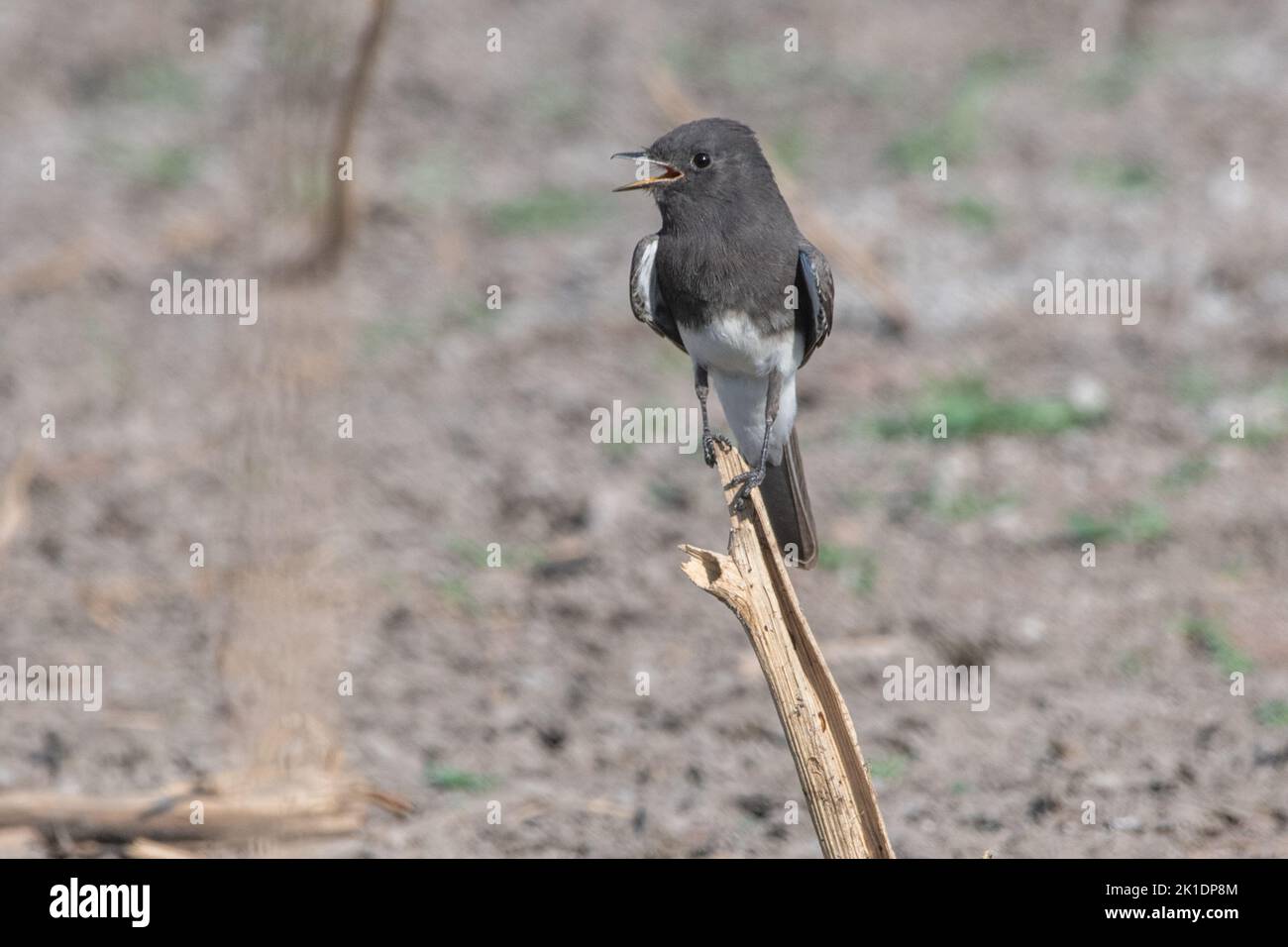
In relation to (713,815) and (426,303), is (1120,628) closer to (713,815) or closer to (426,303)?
(713,815)

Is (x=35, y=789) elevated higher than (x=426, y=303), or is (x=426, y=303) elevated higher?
(x=426, y=303)

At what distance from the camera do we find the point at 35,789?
551 centimetres

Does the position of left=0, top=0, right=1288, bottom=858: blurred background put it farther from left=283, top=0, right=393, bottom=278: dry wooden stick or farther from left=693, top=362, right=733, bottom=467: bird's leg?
left=693, top=362, right=733, bottom=467: bird's leg

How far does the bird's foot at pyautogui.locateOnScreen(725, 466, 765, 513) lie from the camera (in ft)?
13.6

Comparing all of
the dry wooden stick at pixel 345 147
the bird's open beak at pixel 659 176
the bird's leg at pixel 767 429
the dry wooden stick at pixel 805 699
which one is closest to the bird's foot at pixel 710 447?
the bird's leg at pixel 767 429

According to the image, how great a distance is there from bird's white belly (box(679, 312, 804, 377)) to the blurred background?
3.88 ft

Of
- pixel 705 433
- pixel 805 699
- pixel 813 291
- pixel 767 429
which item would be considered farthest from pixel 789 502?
pixel 805 699

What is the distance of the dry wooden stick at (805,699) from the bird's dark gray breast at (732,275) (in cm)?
86

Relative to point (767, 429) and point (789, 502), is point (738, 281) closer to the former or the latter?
point (767, 429)

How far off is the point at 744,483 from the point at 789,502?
596mm

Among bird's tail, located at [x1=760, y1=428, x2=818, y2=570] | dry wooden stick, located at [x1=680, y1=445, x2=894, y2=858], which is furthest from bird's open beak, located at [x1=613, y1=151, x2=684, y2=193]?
dry wooden stick, located at [x1=680, y1=445, x2=894, y2=858]

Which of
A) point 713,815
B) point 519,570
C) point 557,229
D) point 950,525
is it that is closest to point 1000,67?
point 557,229

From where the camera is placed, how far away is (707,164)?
4.71 meters
